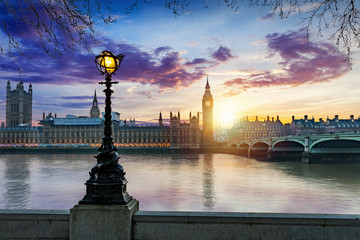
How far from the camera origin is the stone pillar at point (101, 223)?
4660mm

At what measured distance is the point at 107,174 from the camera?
5.04 m

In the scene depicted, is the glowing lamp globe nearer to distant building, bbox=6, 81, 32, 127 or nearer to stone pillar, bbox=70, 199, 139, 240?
stone pillar, bbox=70, 199, 139, 240

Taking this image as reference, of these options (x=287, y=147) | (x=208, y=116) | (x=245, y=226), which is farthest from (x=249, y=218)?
(x=208, y=116)

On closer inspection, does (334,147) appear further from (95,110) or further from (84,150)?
(95,110)

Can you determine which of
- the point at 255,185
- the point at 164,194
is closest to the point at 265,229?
the point at 164,194

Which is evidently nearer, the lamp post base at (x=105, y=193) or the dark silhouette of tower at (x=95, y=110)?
the lamp post base at (x=105, y=193)

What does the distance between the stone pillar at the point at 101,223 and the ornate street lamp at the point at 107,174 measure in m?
0.14

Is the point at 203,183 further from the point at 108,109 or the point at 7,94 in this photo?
the point at 7,94

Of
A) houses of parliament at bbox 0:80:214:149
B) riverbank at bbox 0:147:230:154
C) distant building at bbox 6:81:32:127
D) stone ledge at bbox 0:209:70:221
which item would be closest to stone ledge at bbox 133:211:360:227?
stone ledge at bbox 0:209:70:221

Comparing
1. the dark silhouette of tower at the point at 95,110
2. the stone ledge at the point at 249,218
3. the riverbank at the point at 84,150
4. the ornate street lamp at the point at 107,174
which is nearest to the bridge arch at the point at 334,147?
the stone ledge at the point at 249,218

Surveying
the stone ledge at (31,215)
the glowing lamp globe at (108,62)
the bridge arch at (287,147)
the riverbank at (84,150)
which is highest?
the glowing lamp globe at (108,62)

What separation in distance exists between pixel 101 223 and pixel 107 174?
78 centimetres

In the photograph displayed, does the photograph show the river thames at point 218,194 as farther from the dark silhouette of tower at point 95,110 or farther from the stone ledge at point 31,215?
the dark silhouette of tower at point 95,110

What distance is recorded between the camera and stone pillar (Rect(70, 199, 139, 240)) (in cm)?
466
